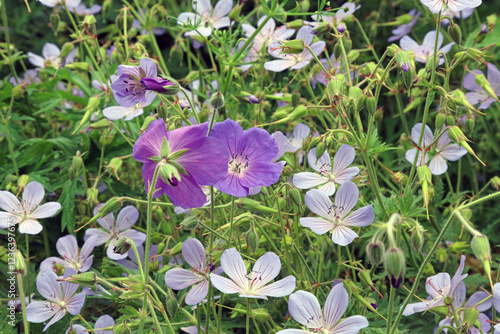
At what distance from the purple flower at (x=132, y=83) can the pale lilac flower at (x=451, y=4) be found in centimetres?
54

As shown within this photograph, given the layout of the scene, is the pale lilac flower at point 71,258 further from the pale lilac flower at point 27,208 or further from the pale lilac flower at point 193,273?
the pale lilac flower at point 193,273

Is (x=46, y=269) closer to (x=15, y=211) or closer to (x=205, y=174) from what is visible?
(x=15, y=211)

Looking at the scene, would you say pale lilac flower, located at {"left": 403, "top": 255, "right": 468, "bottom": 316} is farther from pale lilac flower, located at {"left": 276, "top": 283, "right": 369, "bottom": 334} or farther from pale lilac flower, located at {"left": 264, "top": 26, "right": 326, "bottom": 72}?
pale lilac flower, located at {"left": 264, "top": 26, "right": 326, "bottom": 72}

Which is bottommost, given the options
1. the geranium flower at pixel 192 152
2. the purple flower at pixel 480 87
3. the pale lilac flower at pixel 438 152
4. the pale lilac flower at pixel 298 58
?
the purple flower at pixel 480 87

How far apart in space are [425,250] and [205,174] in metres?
0.81

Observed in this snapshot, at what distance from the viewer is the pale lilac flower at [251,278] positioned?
0.89m

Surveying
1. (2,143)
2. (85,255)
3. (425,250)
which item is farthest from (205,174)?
(2,143)

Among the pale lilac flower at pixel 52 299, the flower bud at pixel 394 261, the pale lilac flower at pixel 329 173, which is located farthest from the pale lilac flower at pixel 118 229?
the flower bud at pixel 394 261

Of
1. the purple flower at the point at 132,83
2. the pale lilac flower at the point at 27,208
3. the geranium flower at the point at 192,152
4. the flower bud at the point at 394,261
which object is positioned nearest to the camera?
the flower bud at the point at 394,261

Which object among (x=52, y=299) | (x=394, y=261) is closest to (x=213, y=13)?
(x=52, y=299)

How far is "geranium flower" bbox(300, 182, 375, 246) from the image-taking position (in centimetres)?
103

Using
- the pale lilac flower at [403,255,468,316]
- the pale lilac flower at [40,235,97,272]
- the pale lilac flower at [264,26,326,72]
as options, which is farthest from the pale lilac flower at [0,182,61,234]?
the pale lilac flower at [403,255,468,316]

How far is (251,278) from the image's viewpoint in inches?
37.8

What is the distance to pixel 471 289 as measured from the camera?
143 centimetres
